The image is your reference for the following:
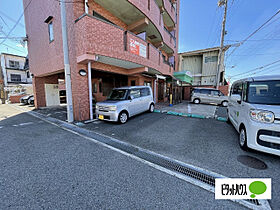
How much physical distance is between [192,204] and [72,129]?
4762mm

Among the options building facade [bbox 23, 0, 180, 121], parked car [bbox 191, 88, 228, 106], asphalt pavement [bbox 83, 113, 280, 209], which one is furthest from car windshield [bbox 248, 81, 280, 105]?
parked car [bbox 191, 88, 228, 106]

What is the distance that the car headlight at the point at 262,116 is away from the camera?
2385 millimetres

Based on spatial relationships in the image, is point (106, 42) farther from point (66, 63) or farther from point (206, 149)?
point (206, 149)

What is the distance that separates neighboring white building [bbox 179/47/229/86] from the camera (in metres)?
16.3

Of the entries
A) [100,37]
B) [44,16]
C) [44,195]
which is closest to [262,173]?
[44,195]

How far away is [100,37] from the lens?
4816mm

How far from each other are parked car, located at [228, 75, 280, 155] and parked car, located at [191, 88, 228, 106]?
8.94 metres

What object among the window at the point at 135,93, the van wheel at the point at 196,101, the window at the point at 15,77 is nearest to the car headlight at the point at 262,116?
the window at the point at 135,93

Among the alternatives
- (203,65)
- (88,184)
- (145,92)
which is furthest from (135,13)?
(203,65)

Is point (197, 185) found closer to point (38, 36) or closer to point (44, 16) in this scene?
point (44, 16)

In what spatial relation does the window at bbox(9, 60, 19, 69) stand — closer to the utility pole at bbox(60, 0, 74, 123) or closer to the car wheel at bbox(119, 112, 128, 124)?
the utility pole at bbox(60, 0, 74, 123)

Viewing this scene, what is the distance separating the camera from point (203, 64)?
672 inches

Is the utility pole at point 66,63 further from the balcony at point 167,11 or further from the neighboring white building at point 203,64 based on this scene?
the neighboring white building at point 203,64

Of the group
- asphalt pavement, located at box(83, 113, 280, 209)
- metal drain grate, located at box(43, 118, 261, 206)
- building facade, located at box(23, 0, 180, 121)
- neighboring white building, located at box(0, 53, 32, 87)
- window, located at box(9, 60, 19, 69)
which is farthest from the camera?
window, located at box(9, 60, 19, 69)
